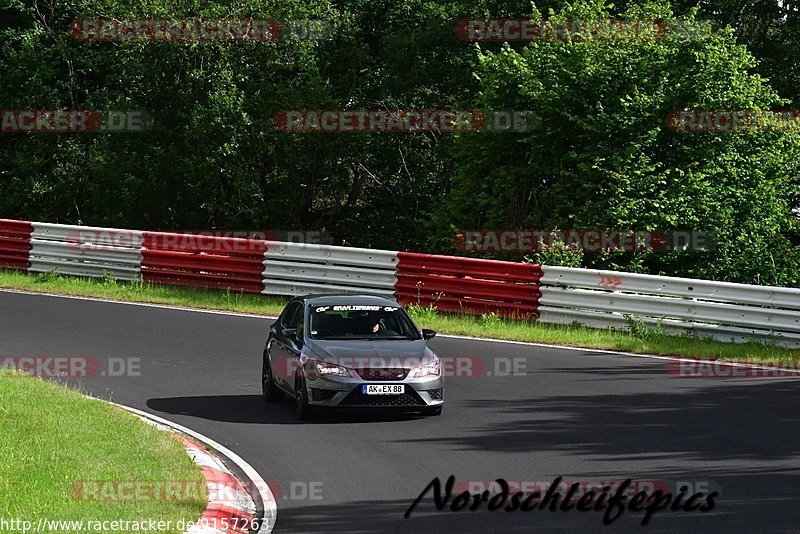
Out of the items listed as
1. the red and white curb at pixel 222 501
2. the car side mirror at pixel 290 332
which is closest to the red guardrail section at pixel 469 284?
the car side mirror at pixel 290 332

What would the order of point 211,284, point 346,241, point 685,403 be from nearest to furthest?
1. point 685,403
2. point 211,284
3. point 346,241

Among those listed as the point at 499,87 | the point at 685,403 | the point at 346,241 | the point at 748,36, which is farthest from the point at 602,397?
the point at 748,36

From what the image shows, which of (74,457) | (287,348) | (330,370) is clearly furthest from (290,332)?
→ (74,457)

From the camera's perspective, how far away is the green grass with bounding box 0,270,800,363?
20172 millimetres

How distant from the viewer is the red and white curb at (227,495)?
9970 millimetres

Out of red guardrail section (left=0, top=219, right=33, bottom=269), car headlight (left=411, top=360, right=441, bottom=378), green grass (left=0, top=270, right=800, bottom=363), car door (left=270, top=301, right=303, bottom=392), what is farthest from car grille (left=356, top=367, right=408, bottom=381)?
red guardrail section (left=0, top=219, right=33, bottom=269)

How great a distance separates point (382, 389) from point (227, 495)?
385 cm

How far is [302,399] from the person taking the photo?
48.8 feet

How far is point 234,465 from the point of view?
492 inches

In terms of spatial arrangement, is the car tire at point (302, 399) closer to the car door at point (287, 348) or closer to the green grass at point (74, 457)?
the car door at point (287, 348)

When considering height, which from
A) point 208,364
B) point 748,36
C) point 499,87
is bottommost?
point 208,364

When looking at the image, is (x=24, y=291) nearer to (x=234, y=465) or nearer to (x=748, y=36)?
(x=234, y=465)

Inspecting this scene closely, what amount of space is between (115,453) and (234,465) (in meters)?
1.16

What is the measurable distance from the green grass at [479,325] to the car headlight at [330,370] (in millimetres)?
7168
